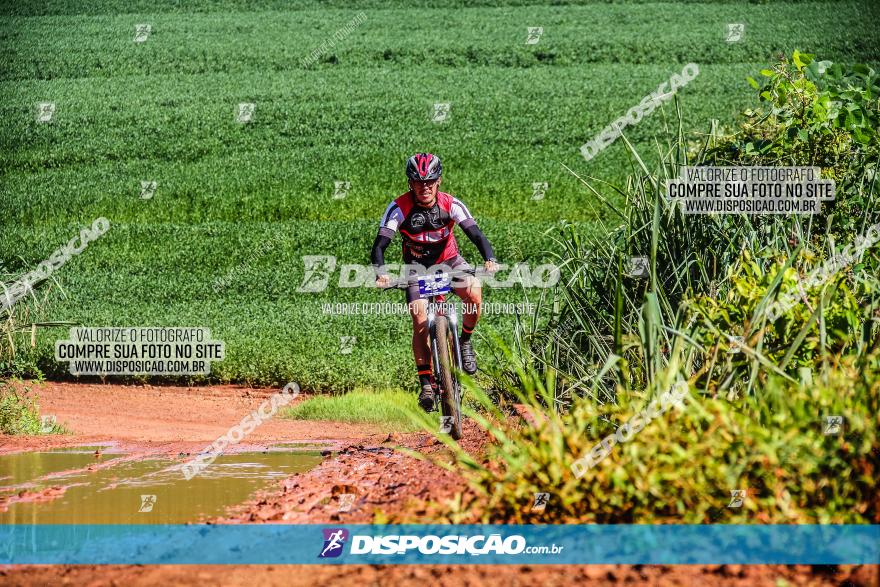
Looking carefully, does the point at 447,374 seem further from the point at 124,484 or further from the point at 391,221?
the point at 124,484

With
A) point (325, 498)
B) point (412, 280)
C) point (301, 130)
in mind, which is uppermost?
point (301, 130)

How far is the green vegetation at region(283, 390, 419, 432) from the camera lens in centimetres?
1094

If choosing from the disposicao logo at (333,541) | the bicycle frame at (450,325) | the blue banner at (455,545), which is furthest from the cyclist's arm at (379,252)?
the disposicao logo at (333,541)

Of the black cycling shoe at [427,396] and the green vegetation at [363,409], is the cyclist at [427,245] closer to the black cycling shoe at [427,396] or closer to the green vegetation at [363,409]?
the black cycling shoe at [427,396]

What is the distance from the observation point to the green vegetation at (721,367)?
16.5 feet

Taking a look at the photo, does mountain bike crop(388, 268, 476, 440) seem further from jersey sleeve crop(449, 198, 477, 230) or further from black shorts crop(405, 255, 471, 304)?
jersey sleeve crop(449, 198, 477, 230)

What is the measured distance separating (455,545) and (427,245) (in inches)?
153

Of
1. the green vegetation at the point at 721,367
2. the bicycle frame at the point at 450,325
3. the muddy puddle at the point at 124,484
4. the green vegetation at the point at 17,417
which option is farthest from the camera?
the green vegetation at the point at 17,417

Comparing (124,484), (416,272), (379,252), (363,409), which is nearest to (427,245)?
(416,272)

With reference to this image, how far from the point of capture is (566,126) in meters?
29.3

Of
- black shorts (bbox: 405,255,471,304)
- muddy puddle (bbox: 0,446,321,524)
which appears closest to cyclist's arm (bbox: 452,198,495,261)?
black shorts (bbox: 405,255,471,304)

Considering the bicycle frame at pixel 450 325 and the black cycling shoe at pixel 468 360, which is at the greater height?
the bicycle frame at pixel 450 325

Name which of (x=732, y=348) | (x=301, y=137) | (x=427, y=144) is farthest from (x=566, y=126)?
(x=732, y=348)

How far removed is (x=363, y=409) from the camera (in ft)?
37.2
